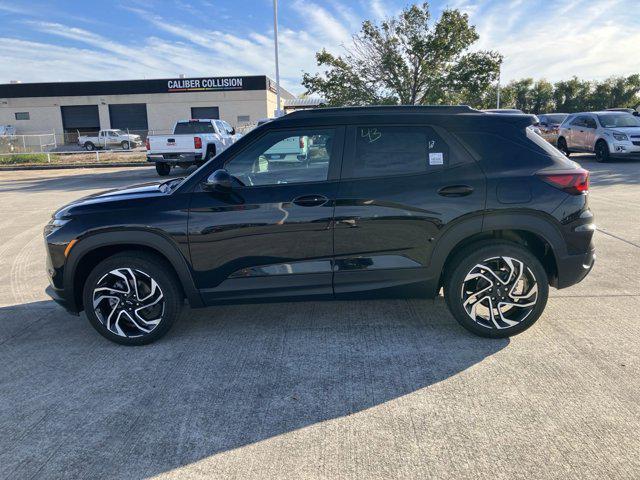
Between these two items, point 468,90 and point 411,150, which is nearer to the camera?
point 411,150

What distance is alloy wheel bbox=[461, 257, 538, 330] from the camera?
3912 mm

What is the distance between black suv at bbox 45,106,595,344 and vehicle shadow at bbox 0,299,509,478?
0.39 m

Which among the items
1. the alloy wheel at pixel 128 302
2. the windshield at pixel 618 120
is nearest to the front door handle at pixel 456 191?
the alloy wheel at pixel 128 302

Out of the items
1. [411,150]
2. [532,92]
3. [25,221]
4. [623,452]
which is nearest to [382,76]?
[25,221]

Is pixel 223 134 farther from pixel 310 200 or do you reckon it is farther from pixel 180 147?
pixel 310 200

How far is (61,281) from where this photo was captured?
4016 millimetres

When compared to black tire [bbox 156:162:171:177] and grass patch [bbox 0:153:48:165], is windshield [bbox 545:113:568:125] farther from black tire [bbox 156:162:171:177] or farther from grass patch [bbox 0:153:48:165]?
grass patch [bbox 0:153:48:165]

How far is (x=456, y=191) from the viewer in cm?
386

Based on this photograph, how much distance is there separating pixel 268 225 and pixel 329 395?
1362 millimetres

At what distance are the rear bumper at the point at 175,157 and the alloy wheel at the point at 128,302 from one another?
47.2ft

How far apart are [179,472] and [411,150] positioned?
9.16 ft

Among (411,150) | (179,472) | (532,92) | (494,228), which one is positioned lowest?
(179,472)

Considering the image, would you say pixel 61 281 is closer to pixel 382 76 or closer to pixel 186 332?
pixel 186 332

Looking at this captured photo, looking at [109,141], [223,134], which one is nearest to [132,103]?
[109,141]
